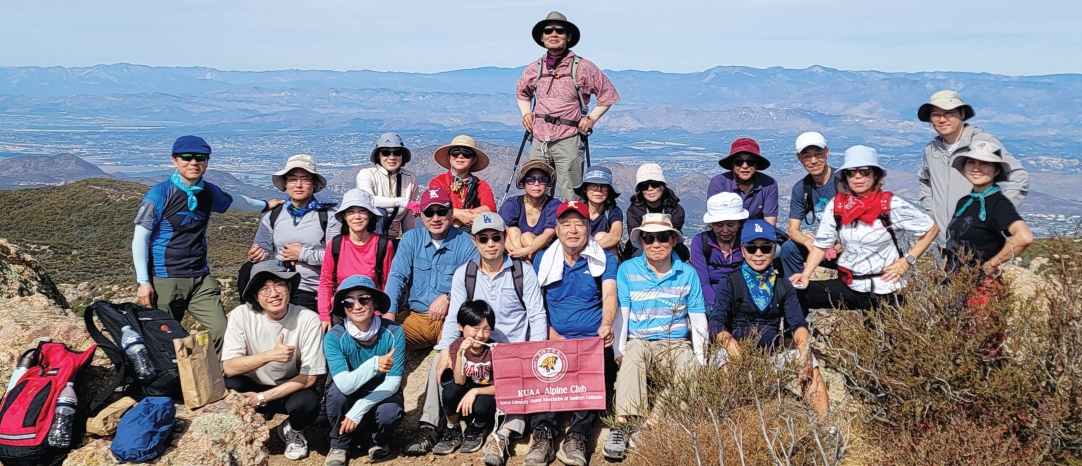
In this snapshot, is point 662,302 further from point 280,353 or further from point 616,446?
point 280,353

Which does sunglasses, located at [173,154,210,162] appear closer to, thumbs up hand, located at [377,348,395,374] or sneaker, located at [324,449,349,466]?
thumbs up hand, located at [377,348,395,374]

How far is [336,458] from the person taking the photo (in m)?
5.77

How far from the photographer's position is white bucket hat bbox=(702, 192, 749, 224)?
6.23m

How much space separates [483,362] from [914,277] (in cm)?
355

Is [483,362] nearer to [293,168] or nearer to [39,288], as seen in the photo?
[293,168]

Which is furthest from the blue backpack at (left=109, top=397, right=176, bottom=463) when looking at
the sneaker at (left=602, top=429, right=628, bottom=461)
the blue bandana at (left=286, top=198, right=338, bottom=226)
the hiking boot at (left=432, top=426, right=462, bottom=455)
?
the sneaker at (left=602, top=429, right=628, bottom=461)

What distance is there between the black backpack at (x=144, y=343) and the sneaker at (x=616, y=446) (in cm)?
336

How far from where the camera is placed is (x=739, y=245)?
6.41 m

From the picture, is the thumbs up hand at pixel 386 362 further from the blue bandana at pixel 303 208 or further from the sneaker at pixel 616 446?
the blue bandana at pixel 303 208

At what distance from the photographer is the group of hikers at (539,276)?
18.8 ft

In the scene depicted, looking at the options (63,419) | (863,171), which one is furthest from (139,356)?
(863,171)

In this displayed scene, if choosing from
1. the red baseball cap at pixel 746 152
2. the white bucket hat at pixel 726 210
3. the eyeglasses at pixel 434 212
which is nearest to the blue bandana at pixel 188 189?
the eyeglasses at pixel 434 212

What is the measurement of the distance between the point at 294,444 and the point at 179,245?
85.0 inches

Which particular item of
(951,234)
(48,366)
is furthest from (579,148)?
(48,366)
